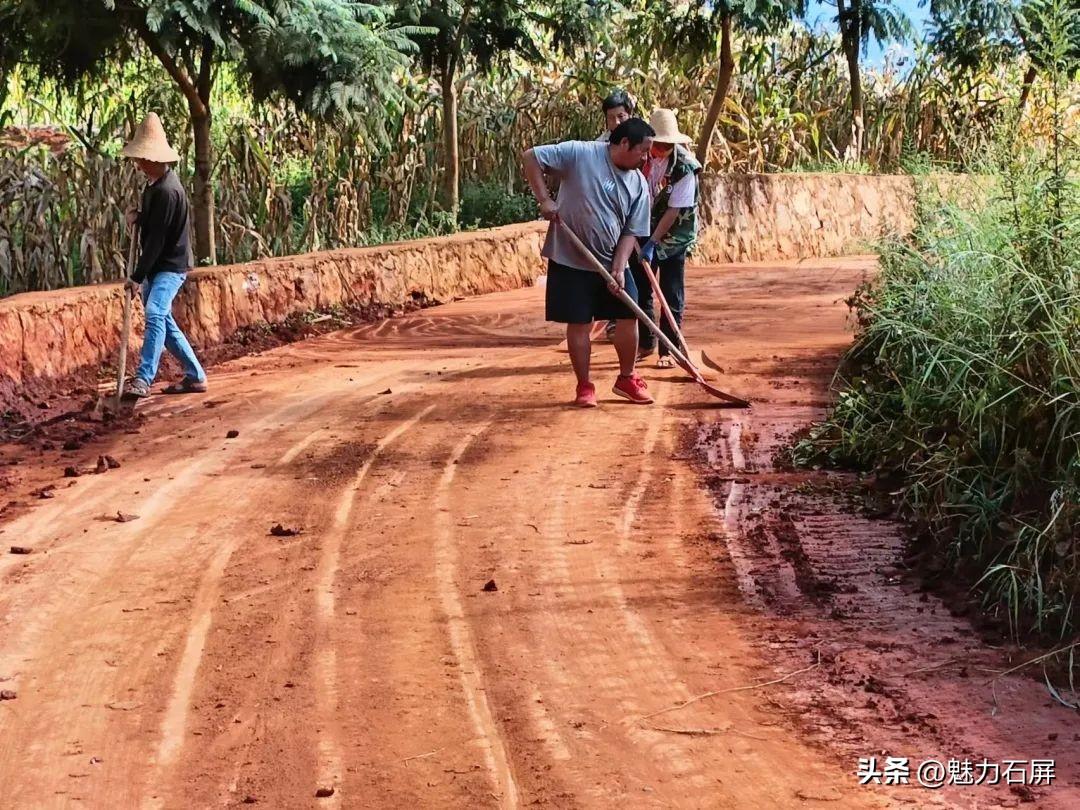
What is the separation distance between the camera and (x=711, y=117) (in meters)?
17.9

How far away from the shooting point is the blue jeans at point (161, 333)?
9.13 metres

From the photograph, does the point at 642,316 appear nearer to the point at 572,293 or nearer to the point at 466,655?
the point at 572,293

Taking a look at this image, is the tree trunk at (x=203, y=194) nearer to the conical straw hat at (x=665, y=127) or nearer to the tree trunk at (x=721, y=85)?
the conical straw hat at (x=665, y=127)

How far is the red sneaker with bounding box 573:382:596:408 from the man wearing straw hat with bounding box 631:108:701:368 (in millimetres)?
1112

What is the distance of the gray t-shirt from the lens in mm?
8188

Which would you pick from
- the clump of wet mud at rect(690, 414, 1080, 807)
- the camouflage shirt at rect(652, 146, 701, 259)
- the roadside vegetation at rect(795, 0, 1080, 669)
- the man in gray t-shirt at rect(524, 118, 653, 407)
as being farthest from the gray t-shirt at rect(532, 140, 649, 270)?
the clump of wet mud at rect(690, 414, 1080, 807)

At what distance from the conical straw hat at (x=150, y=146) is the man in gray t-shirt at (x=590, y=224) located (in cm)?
252

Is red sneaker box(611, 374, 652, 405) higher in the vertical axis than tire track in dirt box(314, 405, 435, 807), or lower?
higher

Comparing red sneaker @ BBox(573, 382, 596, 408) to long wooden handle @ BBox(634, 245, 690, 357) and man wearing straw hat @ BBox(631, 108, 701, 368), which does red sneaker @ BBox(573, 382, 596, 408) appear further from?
man wearing straw hat @ BBox(631, 108, 701, 368)

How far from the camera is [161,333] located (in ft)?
30.1

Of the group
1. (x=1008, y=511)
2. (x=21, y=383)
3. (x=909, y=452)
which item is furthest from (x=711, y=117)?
(x=1008, y=511)

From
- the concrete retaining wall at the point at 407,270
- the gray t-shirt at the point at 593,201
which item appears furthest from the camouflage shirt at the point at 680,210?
the concrete retaining wall at the point at 407,270

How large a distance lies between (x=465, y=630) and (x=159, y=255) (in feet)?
16.7

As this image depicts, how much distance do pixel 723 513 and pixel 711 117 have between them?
1227cm
